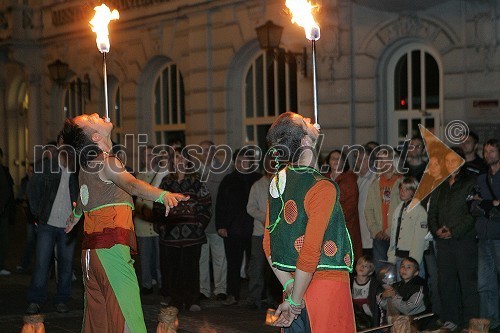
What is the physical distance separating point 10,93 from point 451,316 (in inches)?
960

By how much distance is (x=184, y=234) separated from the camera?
1193 centimetres

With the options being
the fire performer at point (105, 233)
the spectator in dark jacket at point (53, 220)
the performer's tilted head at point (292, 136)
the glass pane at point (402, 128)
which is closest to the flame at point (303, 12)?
Answer: the performer's tilted head at point (292, 136)

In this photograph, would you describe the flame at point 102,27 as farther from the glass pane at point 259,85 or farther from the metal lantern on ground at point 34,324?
the glass pane at point 259,85

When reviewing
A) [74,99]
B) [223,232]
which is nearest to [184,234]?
[223,232]

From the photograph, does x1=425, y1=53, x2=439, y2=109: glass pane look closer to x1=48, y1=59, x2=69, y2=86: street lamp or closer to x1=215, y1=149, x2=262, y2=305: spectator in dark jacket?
x1=215, y1=149, x2=262, y2=305: spectator in dark jacket

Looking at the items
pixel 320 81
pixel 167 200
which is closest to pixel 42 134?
pixel 320 81

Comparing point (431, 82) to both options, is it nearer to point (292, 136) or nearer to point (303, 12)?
point (303, 12)

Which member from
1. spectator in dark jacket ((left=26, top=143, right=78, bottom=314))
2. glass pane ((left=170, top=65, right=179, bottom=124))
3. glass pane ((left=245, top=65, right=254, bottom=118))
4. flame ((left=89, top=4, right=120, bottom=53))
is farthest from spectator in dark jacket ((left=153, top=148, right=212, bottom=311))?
glass pane ((left=170, top=65, right=179, bottom=124))

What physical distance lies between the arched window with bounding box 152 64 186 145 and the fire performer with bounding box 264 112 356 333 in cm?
1798

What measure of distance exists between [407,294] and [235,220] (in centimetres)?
310

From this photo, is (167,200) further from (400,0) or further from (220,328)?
(400,0)

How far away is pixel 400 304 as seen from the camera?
9.72 metres

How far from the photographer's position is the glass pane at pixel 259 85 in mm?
21453

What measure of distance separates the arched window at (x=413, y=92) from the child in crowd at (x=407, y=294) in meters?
7.49
